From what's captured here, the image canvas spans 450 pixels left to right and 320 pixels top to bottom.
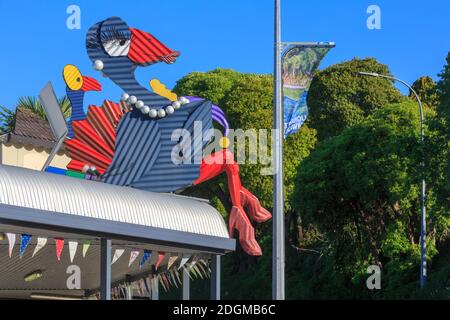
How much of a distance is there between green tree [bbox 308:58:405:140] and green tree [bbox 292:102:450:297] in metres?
20.4

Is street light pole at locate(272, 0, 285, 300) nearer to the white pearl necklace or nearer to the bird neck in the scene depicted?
the white pearl necklace

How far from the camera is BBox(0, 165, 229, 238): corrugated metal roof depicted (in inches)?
920

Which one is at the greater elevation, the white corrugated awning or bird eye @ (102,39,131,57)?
bird eye @ (102,39,131,57)

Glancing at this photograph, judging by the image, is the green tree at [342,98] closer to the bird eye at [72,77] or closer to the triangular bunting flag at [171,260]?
the bird eye at [72,77]

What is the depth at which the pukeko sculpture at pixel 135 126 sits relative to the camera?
32031 mm

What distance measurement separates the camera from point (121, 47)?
32188 mm

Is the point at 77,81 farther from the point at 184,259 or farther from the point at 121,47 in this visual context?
the point at 184,259

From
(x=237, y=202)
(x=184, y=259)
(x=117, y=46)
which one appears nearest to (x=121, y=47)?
(x=117, y=46)

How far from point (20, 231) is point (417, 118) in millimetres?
33079

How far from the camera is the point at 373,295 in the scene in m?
57.1

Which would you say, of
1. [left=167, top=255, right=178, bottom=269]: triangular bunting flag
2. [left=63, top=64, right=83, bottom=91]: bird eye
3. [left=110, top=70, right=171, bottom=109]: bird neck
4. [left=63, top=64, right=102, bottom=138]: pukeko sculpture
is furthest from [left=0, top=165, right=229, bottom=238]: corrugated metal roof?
[left=63, top=64, right=83, bottom=91]: bird eye

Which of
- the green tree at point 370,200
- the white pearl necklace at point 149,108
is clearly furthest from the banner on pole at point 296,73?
the green tree at point 370,200

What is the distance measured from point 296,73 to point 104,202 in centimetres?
544
